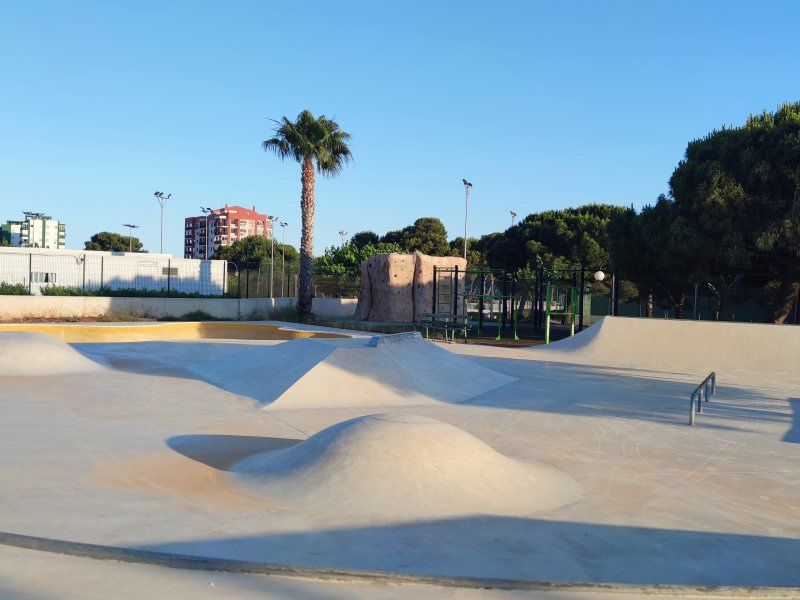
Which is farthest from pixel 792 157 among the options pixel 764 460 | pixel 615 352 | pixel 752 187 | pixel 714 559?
pixel 714 559

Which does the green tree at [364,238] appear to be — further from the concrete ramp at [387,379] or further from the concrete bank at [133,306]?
the concrete ramp at [387,379]

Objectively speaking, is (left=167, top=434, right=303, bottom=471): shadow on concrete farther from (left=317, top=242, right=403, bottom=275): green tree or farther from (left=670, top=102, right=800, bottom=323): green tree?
(left=317, top=242, right=403, bottom=275): green tree

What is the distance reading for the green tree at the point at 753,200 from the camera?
22922mm

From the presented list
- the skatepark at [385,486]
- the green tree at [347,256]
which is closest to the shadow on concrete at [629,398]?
the skatepark at [385,486]

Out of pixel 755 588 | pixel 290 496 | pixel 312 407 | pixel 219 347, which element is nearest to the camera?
pixel 755 588

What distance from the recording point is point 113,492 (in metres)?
6.18

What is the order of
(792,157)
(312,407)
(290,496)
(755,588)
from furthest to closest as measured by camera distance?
(792,157) → (312,407) → (290,496) → (755,588)

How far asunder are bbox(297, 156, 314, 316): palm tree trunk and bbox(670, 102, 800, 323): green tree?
15.1 m

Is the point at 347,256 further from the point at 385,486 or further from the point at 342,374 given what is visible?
the point at 385,486

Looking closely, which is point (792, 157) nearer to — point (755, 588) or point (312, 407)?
point (312, 407)

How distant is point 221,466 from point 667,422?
22.2ft

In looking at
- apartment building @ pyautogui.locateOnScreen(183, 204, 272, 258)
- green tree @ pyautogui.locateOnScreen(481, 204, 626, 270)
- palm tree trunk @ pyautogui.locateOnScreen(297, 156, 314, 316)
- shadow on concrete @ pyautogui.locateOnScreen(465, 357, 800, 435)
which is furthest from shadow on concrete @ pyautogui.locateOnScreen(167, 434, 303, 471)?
apartment building @ pyautogui.locateOnScreen(183, 204, 272, 258)

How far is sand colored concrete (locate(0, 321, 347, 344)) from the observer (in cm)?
2172

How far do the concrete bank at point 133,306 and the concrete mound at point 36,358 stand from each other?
38.0 ft
